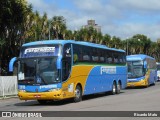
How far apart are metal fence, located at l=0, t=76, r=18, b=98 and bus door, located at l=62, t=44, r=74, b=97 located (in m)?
9.30

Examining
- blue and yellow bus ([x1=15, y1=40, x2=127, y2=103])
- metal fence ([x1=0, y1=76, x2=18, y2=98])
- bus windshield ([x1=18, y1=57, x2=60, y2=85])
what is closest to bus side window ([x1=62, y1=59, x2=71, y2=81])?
blue and yellow bus ([x1=15, y1=40, x2=127, y2=103])

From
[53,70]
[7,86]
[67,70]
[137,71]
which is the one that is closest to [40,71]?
[53,70]

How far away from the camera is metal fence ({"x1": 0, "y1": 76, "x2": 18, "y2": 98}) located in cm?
2911

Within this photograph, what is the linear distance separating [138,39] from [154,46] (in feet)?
33.3

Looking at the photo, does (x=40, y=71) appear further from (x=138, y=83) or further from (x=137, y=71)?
(x=137, y=71)

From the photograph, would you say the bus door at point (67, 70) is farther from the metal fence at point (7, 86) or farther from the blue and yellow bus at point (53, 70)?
the metal fence at point (7, 86)

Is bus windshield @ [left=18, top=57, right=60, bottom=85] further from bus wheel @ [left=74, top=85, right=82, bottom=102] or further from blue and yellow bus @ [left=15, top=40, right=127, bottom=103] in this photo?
bus wheel @ [left=74, top=85, right=82, bottom=102]

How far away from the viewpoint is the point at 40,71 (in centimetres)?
2003

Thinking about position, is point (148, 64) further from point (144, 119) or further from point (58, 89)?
point (144, 119)

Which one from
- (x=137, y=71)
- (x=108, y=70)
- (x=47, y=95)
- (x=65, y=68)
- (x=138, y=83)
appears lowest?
(x=138, y=83)

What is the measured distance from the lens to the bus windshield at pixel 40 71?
2000 centimetres

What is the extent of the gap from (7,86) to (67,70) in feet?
33.7

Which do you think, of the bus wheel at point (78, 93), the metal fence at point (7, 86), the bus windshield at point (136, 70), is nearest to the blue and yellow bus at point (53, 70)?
the bus wheel at point (78, 93)

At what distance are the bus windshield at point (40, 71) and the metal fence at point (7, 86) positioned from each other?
900 cm
